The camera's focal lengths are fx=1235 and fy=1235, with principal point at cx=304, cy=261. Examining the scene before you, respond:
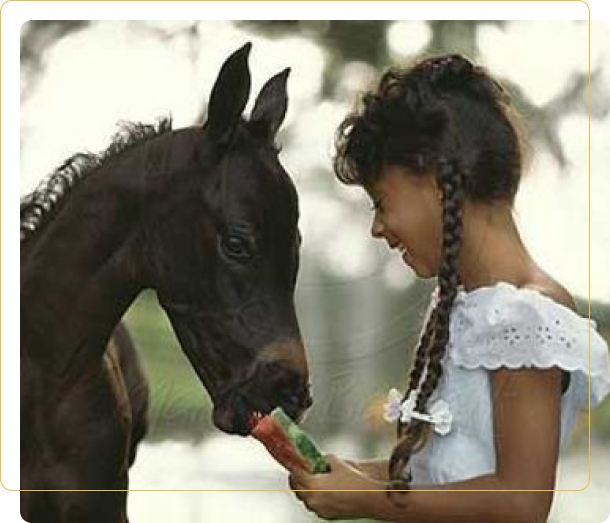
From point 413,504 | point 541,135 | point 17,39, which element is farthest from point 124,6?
point 413,504

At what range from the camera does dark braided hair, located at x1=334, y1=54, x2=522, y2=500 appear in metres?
0.92

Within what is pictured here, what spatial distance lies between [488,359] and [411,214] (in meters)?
0.13

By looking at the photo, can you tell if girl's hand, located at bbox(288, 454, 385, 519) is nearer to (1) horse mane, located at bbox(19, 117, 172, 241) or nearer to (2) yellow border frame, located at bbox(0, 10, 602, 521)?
(2) yellow border frame, located at bbox(0, 10, 602, 521)

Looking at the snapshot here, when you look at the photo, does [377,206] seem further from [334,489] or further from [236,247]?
[334,489]

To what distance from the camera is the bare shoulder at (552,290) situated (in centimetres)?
92

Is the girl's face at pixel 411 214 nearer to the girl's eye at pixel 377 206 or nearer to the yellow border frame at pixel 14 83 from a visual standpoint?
the girl's eye at pixel 377 206

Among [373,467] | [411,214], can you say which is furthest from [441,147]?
[373,467]

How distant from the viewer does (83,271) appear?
38.3 inches

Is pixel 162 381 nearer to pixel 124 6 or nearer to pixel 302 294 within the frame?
pixel 302 294

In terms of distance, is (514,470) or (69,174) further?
(69,174)

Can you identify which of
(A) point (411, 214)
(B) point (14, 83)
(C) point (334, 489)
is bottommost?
(C) point (334, 489)

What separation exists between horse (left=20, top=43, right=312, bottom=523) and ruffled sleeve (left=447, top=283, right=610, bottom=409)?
0.14 meters

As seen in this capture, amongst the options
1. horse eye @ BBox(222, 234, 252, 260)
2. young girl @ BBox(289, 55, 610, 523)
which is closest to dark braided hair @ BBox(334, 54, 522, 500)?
young girl @ BBox(289, 55, 610, 523)

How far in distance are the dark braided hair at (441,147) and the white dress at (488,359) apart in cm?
1
